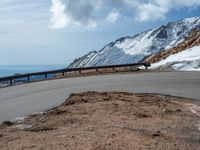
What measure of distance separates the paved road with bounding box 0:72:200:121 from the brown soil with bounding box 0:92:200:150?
107 inches

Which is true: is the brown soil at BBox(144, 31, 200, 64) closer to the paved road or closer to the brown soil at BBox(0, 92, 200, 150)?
the paved road

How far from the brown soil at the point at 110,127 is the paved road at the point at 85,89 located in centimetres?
272

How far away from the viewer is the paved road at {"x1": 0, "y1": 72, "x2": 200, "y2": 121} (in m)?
20.6

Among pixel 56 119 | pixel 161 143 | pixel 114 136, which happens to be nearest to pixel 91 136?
pixel 114 136

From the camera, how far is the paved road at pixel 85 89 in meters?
20.6

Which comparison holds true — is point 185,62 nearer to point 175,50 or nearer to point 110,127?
point 175,50

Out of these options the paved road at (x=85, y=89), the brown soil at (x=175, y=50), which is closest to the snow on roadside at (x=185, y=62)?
the brown soil at (x=175, y=50)

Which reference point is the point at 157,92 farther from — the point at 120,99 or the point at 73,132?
the point at 73,132

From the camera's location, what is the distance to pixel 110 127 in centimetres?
1276

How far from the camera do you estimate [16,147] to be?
1108 centimetres

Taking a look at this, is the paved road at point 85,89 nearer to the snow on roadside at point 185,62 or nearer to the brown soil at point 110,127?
the brown soil at point 110,127

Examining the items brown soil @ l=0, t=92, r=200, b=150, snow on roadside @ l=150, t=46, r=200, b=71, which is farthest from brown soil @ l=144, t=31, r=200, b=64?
brown soil @ l=0, t=92, r=200, b=150

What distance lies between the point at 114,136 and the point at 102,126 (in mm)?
1380

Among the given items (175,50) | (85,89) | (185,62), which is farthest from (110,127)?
(175,50)
